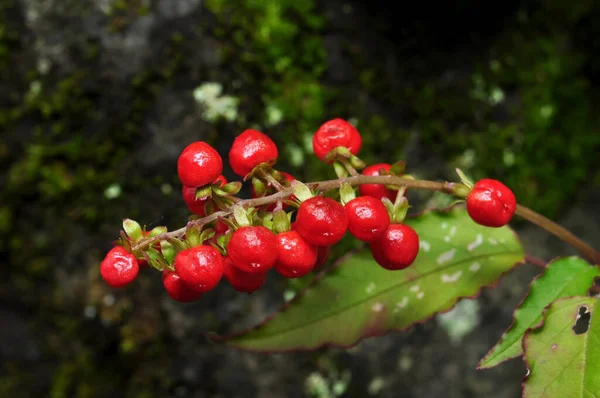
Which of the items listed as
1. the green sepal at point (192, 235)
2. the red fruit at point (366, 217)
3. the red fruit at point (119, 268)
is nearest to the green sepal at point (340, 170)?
the red fruit at point (366, 217)

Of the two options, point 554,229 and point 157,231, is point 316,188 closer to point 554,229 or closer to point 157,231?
point 157,231

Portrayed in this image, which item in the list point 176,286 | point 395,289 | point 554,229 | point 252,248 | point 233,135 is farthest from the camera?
point 233,135

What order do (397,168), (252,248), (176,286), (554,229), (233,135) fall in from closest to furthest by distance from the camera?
(252,248)
(176,286)
(397,168)
(554,229)
(233,135)

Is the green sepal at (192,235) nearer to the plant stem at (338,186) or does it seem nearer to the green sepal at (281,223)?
the plant stem at (338,186)

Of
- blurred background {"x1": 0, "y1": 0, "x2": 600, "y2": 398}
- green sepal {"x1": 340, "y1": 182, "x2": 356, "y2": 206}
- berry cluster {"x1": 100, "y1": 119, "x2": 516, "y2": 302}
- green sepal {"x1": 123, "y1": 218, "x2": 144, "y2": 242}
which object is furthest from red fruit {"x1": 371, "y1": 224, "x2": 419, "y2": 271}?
blurred background {"x1": 0, "y1": 0, "x2": 600, "y2": 398}

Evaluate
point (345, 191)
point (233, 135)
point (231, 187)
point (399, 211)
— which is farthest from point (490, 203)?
point (233, 135)

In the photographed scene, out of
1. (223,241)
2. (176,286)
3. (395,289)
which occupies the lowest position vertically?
(395,289)
